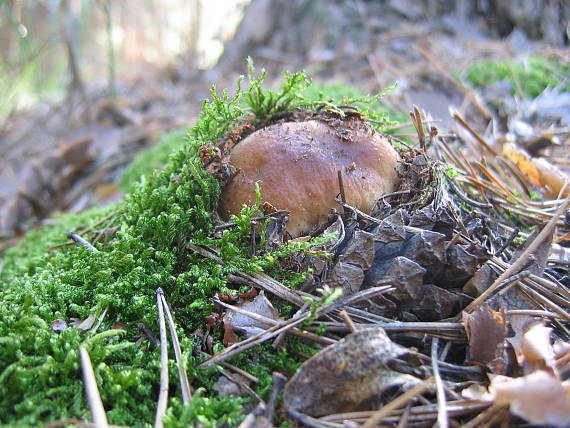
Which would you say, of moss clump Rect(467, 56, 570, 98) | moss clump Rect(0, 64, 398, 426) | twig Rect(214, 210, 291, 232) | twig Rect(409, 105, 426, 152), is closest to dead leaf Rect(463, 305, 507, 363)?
moss clump Rect(0, 64, 398, 426)

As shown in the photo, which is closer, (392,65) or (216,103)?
(216,103)

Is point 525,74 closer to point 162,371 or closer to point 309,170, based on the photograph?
point 309,170

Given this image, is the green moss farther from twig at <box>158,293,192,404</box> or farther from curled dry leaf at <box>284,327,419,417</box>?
curled dry leaf at <box>284,327,419,417</box>

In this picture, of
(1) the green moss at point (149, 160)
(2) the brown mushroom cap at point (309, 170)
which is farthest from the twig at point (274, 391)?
(1) the green moss at point (149, 160)

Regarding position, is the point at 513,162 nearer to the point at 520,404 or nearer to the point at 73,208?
the point at 520,404

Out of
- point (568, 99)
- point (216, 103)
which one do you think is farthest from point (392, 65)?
point (216, 103)

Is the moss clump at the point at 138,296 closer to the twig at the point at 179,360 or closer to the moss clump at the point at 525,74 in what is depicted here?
the twig at the point at 179,360

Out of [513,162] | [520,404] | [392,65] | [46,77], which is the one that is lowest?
[520,404]
